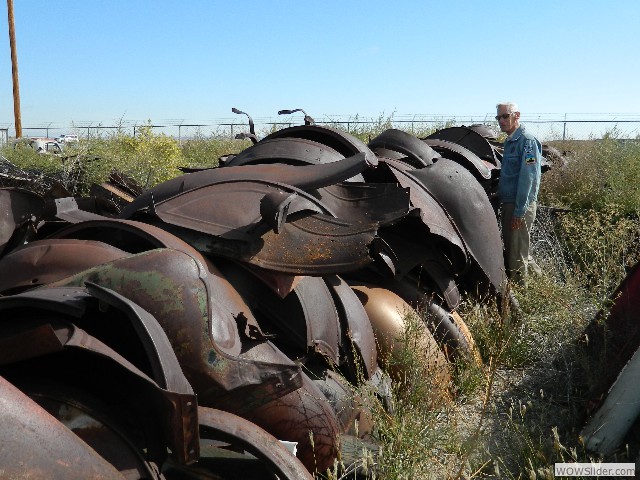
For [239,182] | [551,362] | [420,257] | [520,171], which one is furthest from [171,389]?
[520,171]

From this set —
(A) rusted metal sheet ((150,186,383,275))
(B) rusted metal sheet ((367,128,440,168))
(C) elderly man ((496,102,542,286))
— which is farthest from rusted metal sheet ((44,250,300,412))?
(C) elderly man ((496,102,542,286))

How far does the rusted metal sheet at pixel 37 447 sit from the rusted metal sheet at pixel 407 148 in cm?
480

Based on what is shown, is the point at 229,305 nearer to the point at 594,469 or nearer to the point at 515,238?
the point at 594,469

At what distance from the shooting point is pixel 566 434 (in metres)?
3.98

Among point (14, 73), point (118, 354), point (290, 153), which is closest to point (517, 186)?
point (290, 153)

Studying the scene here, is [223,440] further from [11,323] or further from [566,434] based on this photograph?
[566,434]

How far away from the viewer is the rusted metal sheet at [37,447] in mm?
1688

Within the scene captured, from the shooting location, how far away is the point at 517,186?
7.08 metres

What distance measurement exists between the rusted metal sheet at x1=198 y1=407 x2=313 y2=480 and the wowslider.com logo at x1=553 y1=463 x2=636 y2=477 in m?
1.49

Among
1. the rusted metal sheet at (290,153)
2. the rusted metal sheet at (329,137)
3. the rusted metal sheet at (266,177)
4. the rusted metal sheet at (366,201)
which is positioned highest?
the rusted metal sheet at (329,137)

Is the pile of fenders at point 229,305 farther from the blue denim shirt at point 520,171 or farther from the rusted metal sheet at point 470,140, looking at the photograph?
the rusted metal sheet at point 470,140

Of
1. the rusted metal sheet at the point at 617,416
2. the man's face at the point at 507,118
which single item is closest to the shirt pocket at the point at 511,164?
the man's face at the point at 507,118

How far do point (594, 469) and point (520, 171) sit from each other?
162 inches

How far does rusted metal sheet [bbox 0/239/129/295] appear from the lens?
9.18 feet
